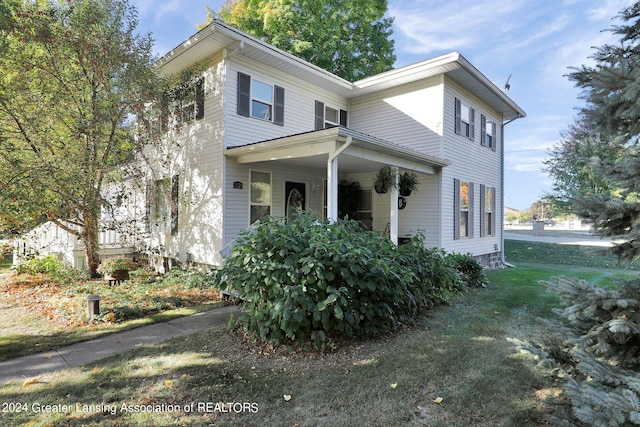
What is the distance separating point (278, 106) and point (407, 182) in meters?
3.93

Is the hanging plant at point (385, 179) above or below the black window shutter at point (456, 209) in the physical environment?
above

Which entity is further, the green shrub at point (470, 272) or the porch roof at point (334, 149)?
the green shrub at point (470, 272)

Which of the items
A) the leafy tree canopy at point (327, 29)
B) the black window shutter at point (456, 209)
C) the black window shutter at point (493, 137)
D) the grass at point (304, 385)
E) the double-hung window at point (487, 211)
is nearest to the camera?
the grass at point (304, 385)

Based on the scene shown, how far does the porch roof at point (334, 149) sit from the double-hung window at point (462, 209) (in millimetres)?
2021

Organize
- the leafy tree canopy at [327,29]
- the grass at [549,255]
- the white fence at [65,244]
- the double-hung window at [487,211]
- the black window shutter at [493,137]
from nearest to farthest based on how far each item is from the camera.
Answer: the white fence at [65,244] → the double-hung window at [487,211] → the black window shutter at [493,137] → the grass at [549,255] → the leafy tree canopy at [327,29]

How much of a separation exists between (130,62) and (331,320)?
717cm

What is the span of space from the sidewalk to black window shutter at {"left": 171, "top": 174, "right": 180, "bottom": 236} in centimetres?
426

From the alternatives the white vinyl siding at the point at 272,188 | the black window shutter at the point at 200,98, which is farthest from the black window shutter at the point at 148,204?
the white vinyl siding at the point at 272,188

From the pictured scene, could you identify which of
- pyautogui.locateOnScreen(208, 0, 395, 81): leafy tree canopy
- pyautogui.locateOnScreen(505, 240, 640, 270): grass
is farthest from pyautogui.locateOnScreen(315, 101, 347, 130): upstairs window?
pyautogui.locateOnScreen(505, 240, 640, 270): grass

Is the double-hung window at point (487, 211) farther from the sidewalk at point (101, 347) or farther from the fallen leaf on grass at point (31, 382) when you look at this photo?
the fallen leaf on grass at point (31, 382)

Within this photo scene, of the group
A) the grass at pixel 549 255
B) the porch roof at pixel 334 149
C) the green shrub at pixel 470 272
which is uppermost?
the porch roof at pixel 334 149

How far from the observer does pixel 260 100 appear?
866cm

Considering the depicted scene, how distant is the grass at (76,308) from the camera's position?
4566 mm

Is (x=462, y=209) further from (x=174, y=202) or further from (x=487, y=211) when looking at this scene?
(x=174, y=202)
